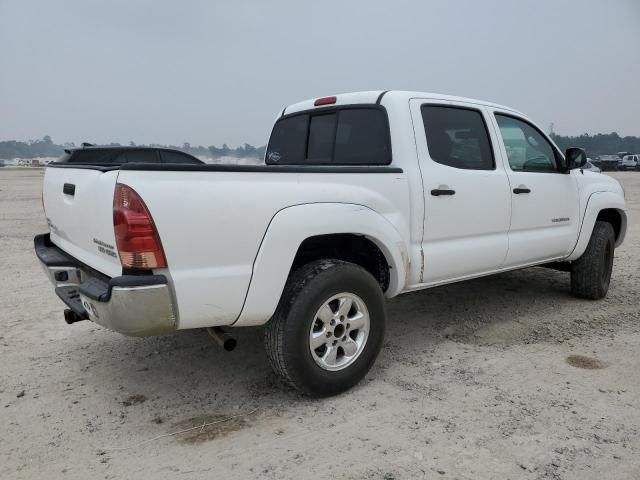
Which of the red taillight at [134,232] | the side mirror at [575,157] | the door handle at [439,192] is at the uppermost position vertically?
the side mirror at [575,157]

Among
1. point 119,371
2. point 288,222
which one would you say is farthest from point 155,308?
point 119,371

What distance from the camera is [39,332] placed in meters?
4.24

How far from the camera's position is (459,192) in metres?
3.66

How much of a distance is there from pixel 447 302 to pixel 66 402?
3535mm

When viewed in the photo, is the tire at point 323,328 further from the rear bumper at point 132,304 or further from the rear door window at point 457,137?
the rear door window at point 457,137

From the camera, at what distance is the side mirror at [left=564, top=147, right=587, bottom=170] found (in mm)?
4539

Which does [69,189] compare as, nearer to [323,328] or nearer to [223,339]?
[223,339]

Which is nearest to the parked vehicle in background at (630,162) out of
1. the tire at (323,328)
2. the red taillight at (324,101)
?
the red taillight at (324,101)

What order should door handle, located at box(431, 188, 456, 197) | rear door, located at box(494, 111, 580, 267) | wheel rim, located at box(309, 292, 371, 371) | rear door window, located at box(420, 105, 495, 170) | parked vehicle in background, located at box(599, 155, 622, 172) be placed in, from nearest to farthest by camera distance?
wheel rim, located at box(309, 292, 371, 371), door handle, located at box(431, 188, 456, 197), rear door window, located at box(420, 105, 495, 170), rear door, located at box(494, 111, 580, 267), parked vehicle in background, located at box(599, 155, 622, 172)

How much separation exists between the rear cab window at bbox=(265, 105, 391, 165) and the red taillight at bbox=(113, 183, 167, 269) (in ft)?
5.71

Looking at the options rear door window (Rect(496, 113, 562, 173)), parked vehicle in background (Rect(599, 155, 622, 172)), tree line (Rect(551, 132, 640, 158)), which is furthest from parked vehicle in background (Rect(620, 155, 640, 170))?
rear door window (Rect(496, 113, 562, 173))

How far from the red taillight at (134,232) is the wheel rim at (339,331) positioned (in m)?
→ 1.00

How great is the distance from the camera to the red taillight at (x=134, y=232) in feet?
7.70

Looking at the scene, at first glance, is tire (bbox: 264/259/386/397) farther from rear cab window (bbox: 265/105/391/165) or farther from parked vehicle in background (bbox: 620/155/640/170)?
parked vehicle in background (bbox: 620/155/640/170)
